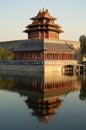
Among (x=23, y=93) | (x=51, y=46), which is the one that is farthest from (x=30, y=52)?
(x=23, y=93)

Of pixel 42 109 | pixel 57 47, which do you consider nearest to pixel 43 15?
pixel 57 47

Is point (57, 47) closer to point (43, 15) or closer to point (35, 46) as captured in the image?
point (35, 46)

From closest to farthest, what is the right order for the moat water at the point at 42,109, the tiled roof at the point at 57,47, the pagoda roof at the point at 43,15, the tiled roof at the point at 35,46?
the moat water at the point at 42,109 → the tiled roof at the point at 35,46 → the tiled roof at the point at 57,47 → the pagoda roof at the point at 43,15

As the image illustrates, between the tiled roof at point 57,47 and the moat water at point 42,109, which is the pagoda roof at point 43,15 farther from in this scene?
the moat water at point 42,109

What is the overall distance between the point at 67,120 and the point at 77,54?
6290cm

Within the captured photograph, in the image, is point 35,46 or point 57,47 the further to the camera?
point 57,47

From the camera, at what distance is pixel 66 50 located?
69.9 m

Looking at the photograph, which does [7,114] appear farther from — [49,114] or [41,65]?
[41,65]

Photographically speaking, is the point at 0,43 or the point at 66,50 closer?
the point at 66,50

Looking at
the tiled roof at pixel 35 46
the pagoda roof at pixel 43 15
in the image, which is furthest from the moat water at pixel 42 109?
the pagoda roof at pixel 43 15

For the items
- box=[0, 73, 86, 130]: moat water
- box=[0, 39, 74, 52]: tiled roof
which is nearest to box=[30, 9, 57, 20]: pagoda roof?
box=[0, 39, 74, 52]: tiled roof

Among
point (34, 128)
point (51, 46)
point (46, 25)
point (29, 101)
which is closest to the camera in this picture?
point (34, 128)

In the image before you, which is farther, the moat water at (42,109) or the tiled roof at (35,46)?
the tiled roof at (35,46)

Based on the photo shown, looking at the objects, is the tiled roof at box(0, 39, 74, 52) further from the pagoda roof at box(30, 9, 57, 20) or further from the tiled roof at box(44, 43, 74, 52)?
the pagoda roof at box(30, 9, 57, 20)
